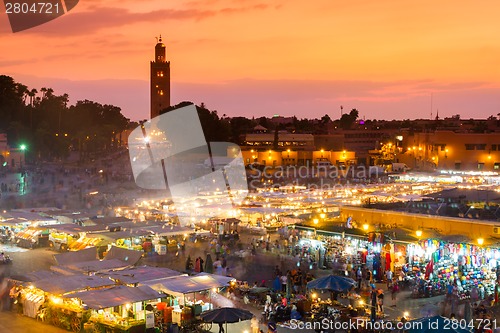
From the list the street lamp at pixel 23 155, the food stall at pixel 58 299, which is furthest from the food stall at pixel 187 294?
the street lamp at pixel 23 155

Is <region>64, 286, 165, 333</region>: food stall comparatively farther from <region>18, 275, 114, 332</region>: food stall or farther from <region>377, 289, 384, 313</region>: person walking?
<region>377, 289, 384, 313</region>: person walking

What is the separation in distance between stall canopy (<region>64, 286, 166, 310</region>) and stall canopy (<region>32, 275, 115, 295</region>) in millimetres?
394

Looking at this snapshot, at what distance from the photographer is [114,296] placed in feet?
39.6

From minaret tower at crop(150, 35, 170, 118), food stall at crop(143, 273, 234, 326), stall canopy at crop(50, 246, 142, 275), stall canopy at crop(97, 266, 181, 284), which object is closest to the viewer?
food stall at crop(143, 273, 234, 326)

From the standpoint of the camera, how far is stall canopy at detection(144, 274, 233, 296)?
1280 cm

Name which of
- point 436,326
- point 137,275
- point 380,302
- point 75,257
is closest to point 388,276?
point 380,302

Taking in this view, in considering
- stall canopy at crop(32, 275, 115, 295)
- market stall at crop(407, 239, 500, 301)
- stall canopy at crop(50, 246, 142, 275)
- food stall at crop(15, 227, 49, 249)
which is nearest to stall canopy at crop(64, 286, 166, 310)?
stall canopy at crop(32, 275, 115, 295)

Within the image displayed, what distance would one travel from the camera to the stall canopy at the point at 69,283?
1255 centimetres

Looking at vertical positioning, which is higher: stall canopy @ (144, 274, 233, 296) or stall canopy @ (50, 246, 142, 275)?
stall canopy @ (144, 274, 233, 296)

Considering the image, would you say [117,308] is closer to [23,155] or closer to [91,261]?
[91,261]

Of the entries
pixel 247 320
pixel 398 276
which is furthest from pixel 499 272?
pixel 247 320

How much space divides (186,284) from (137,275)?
1.37 meters

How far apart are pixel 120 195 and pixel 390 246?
23.6 metres

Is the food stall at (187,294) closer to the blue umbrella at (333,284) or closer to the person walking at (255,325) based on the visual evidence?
the person walking at (255,325)
